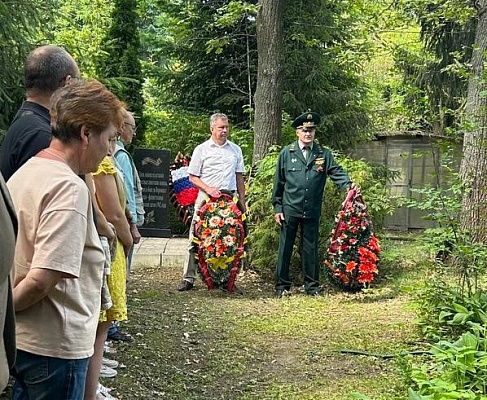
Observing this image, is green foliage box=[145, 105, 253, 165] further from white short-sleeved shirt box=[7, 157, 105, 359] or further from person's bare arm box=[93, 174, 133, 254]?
white short-sleeved shirt box=[7, 157, 105, 359]

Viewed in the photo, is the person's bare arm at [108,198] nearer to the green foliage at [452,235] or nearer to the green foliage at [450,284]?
the green foliage at [450,284]

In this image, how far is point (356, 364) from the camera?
4.70 meters

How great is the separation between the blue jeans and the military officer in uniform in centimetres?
505

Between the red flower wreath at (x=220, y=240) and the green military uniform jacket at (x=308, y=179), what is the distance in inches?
21.8

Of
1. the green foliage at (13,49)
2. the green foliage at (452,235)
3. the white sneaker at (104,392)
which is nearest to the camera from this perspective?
the white sneaker at (104,392)

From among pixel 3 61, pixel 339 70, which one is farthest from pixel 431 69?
pixel 3 61

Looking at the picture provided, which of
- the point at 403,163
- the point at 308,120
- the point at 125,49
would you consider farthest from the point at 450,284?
the point at 403,163

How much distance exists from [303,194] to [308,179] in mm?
162

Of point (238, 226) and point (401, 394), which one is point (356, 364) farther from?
point (238, 226)

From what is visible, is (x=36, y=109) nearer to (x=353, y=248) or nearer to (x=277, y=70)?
(x=353, y=248)

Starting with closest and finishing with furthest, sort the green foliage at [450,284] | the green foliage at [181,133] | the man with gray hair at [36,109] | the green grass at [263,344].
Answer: the man with gray hair at [36,109]
the green grass at [263,344]
the green foliage at [450,284]
the green foliage at [181,133]

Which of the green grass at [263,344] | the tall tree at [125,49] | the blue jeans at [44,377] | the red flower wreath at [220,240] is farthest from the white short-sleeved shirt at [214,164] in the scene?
the tall tree at [125,49]

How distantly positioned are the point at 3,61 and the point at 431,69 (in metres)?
10.7

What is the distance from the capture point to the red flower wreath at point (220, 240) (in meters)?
6.97
